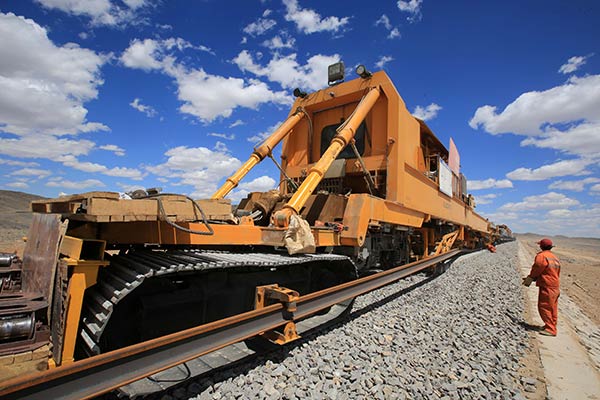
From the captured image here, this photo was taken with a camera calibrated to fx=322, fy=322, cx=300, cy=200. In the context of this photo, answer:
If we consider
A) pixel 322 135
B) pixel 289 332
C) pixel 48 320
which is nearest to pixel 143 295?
pixel 48 320

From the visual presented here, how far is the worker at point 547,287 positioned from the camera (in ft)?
14.8

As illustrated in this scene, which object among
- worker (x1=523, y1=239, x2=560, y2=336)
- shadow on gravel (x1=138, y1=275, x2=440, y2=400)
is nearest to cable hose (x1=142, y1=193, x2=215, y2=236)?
shadow on gravel (x1=138, y1=275, x2=440, y2=400)

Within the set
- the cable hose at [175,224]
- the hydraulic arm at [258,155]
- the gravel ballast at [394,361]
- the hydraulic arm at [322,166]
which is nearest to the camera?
the cable hose at [175,224]

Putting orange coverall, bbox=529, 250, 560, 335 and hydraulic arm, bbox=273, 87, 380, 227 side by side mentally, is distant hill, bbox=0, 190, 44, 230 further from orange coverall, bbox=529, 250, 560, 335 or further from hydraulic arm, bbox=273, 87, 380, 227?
orange coverall, bbox=529, 250, 560, 335

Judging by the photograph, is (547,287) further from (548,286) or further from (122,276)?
(122,276)

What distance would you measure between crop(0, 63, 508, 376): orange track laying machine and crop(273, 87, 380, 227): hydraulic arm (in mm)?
18

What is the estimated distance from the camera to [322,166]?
4.55 m

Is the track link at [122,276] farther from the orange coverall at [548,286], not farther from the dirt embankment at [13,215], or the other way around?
the dirt embankment at [13,215]

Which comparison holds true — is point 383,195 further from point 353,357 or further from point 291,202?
point 353,357

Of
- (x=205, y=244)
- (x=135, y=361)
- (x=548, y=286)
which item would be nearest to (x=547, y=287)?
(x=548, y=286)

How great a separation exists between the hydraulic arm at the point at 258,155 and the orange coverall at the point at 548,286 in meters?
4.70

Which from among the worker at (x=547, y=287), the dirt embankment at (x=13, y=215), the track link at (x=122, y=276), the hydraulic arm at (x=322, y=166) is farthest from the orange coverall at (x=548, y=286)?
the dirt embankment at (x=13, y=215)

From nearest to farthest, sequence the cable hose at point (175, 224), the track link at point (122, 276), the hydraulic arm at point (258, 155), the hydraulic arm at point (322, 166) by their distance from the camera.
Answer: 1. the track link at point (122, 276)
2. the cable hose at point (175, 224)
3. the hydraulic arm at point (322, 166)
4. the hydraulic arm at point (258, 155)

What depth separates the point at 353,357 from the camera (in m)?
3.11
